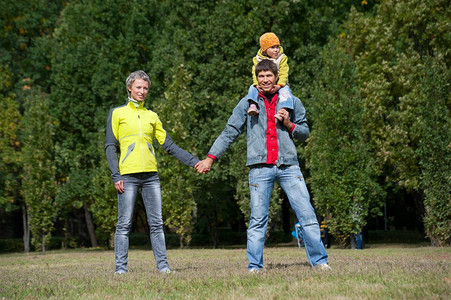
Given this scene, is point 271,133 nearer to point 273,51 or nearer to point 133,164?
point 273,51

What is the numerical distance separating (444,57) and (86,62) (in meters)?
15.8

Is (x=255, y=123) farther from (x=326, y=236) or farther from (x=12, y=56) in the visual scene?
(x=12, y=56)

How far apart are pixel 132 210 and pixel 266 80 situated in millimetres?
2563

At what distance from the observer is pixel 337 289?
184 inches

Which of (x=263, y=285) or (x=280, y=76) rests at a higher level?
(x=280, y=76)

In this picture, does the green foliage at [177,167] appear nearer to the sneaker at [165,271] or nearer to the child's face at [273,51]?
the sneaker at [165,271]

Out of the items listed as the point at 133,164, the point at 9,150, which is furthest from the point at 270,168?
the point at 9,150

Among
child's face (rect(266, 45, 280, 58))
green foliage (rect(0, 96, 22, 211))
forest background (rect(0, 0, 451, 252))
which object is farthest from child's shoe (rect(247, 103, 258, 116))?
green foliage (rect(0, 96, 22, 211))

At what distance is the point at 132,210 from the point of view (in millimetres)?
7137

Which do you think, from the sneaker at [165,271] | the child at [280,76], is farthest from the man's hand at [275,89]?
the sneaker at [165,271]

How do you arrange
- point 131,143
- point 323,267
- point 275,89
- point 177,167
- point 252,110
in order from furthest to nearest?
1. point 177,167
2. point 131,143
3. point 275,89
4. point 252,110
5. point 323,267

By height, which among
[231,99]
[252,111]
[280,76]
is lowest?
[252,111]

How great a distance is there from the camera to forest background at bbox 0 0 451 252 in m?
19.1

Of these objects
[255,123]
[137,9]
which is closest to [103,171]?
[137,9]
